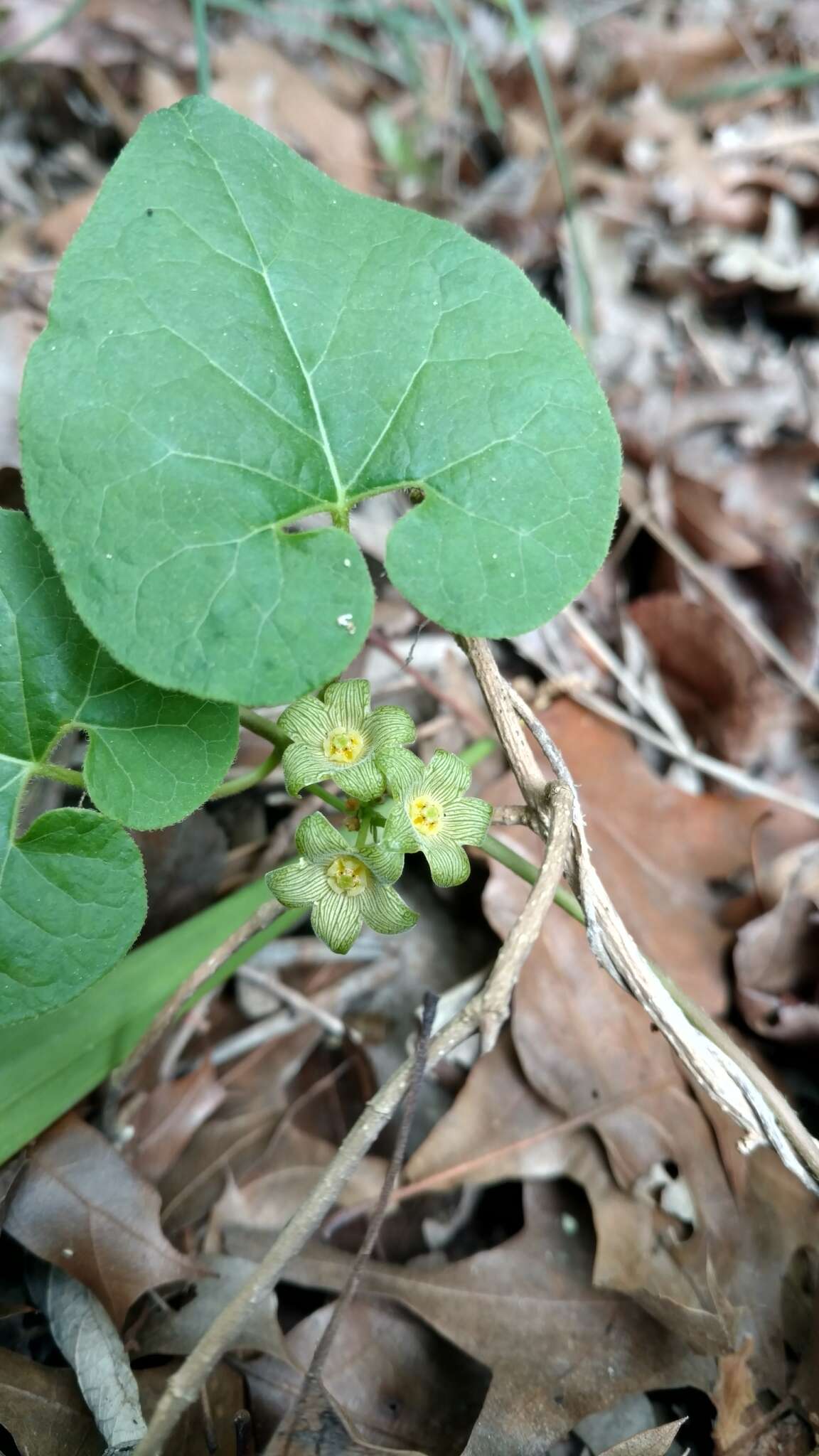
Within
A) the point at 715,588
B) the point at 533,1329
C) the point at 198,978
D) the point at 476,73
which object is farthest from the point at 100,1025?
the point at 476,73

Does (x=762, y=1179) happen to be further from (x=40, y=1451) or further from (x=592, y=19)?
(x=592, y=19)

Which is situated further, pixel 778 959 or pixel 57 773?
pixel 778 959

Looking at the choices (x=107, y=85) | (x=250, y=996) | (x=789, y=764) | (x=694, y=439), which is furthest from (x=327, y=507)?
(x=107, y=85)

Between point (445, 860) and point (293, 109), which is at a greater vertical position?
point (293, 109)

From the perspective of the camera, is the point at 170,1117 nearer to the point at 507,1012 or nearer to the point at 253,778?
the point at 253,778

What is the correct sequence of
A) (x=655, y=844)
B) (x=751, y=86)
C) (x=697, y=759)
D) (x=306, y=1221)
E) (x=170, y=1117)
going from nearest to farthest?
(x=306, y=1221), (x=170, y=1117), (x=655, y=844), (x=697, y=759), (x=751, y=86)

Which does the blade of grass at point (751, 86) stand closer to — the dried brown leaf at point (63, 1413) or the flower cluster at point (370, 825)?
the flower cluster at point (370, 825)
